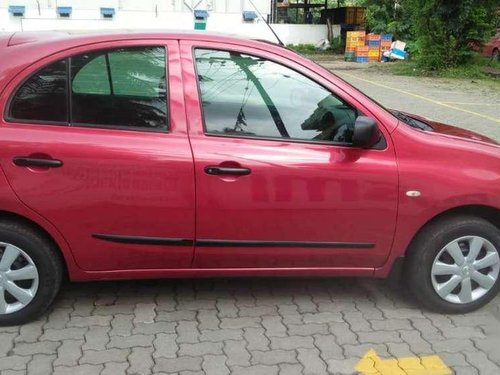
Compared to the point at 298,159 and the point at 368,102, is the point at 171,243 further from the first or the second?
the point at 368,102

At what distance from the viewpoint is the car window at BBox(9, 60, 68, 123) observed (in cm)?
309

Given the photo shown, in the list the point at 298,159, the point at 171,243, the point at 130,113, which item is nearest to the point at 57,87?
the point at 130,113

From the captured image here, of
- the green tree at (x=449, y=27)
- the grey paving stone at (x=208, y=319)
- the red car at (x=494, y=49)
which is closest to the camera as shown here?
the grey paving stone at (x=208, y=319)

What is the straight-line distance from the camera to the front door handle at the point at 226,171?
3.12 meters

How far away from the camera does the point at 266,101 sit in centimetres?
335

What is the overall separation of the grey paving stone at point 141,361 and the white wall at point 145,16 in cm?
2720

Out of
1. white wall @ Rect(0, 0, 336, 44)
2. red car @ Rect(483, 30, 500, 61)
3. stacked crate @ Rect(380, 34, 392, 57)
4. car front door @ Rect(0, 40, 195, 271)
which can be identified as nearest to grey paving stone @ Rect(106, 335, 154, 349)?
car front door @ Rect(0, 40, 195, 271)

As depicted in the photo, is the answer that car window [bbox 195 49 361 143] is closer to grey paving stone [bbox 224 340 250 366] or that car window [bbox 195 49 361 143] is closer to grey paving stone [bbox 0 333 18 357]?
grey paving stone [bbox 224 340 250 366]

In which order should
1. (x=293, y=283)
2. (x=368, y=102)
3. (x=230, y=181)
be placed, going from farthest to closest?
(x=293, y=283)
(x=368, y=102)
(x=230, y=181)

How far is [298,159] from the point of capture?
3193 millimetres

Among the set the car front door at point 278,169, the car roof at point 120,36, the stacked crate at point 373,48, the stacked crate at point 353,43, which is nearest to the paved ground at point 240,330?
the car front door at point 278,169

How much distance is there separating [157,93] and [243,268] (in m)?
1.08

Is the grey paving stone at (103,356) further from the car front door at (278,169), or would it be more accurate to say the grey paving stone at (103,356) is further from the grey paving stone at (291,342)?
the grey paving stone at (291,342)

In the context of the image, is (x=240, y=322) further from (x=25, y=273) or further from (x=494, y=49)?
(x=494, y=49)
